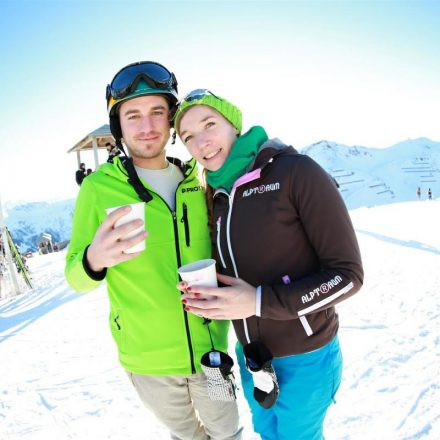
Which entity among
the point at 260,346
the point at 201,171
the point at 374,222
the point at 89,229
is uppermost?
the point at 201,171

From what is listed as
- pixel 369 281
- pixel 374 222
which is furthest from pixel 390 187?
pixel 369 281

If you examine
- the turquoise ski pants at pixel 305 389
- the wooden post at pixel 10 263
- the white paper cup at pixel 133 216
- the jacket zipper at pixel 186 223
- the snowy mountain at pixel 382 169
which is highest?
the white paper cup at pixel 133 216

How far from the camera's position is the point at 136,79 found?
2172 millimetres

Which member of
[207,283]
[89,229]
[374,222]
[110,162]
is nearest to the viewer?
[207,283]

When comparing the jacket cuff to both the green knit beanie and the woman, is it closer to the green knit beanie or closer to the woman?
the woman

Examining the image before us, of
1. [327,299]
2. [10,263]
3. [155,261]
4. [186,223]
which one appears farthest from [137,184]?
[10,263]

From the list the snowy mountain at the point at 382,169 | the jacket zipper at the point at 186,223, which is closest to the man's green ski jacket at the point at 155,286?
the jacket zipper at the point at 186,223

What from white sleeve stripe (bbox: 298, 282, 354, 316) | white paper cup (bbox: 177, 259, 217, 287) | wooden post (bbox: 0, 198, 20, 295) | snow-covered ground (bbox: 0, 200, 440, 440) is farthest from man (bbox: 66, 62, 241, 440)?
wooden post (bbox: 0, 198, 20, 295)

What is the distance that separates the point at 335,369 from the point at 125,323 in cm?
129

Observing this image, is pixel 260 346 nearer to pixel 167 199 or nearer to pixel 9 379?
pixel 167 199

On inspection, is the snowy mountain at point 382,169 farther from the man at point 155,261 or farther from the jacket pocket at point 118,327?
the jacket pocket at point 118,327

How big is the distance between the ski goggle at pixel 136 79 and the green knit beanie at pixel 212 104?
0.35 m

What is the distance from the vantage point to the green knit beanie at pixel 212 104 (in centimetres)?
191

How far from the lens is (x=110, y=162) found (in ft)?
7.39
